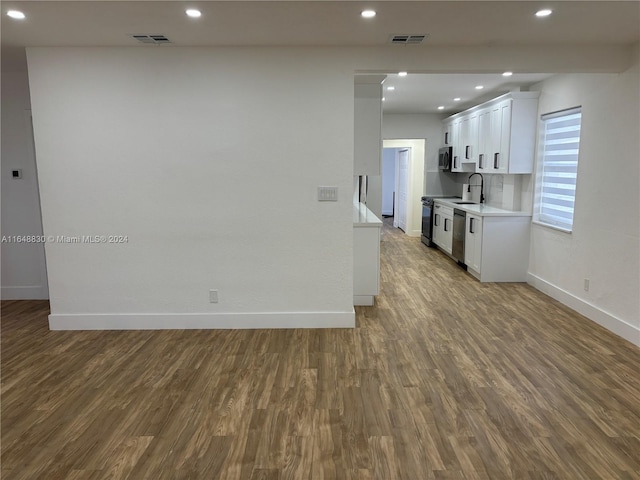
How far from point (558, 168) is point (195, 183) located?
418 centimetres

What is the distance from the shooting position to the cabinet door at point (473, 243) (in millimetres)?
5863

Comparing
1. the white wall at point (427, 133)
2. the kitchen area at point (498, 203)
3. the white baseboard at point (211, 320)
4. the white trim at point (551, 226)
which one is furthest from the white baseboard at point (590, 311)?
the white wall at point (427, 133)

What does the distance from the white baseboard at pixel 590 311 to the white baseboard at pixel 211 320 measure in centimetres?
242

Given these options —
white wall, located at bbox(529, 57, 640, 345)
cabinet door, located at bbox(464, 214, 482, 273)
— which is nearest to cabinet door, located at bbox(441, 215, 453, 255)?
cabinet door, located at bbox(464, 214, 482, 273)

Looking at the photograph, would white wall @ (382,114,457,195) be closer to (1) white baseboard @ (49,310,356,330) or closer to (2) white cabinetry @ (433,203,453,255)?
(2) white cabinetry @ (433,203,453,255)

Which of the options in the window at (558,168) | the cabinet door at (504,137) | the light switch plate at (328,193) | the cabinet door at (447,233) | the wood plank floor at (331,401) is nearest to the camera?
the wood plank floor at (331,401)

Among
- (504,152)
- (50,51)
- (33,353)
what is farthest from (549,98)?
(33,353)

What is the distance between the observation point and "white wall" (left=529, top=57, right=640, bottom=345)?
3.81 metres

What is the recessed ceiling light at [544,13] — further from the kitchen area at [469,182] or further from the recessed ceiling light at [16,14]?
the recessed ceiling light at [16,14]

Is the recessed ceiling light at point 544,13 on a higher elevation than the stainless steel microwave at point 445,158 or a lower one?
higher

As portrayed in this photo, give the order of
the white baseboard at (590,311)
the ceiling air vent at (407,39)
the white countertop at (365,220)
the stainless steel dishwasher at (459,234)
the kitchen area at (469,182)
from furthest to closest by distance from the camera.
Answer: the stainless steel dishwasher at (459,234) < the kitchen area at (469,182) < the white countertop at (365,220) < the white baseboard at (590,311) < the ceiling air vent at (407,39)

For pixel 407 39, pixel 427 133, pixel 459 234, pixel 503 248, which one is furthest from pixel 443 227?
pixel 407 39

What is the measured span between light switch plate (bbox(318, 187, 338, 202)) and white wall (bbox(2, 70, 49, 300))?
11.5ft

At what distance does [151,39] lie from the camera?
11.7 ft
